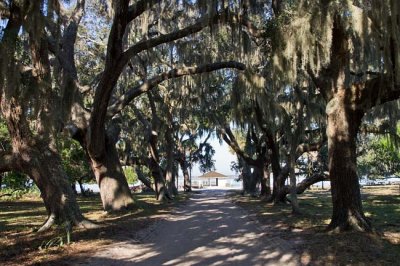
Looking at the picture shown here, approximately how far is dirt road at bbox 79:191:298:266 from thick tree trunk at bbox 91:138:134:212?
474 cm

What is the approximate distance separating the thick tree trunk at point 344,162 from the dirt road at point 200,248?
1481mm

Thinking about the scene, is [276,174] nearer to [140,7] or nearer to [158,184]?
[158,184]

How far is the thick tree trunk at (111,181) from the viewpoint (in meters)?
16.8

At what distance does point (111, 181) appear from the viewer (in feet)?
56.0

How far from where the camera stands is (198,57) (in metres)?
18.4

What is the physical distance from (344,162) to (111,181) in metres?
9.62

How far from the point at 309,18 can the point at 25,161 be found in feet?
23.5

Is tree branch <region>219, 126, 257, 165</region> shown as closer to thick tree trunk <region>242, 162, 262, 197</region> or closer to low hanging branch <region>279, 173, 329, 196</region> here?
thick tree trunk <region>242, 162, 262, 197</region>

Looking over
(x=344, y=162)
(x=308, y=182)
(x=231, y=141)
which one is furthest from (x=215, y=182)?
(x=344, y=162)

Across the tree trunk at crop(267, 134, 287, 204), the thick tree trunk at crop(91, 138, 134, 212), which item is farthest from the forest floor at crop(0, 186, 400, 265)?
the tree trunk at crop(267, 134, 287, 204)

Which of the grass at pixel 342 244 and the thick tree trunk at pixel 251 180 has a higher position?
the thick tree trunk at pixel 251 180

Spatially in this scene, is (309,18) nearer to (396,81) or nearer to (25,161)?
(396,81)

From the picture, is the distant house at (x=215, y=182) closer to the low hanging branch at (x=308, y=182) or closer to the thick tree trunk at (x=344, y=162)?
the low hanging branch at (x=308, y=182)

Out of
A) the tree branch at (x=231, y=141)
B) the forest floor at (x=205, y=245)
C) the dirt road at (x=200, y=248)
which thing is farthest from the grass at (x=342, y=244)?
the tree branch at (x=231, y=141)
